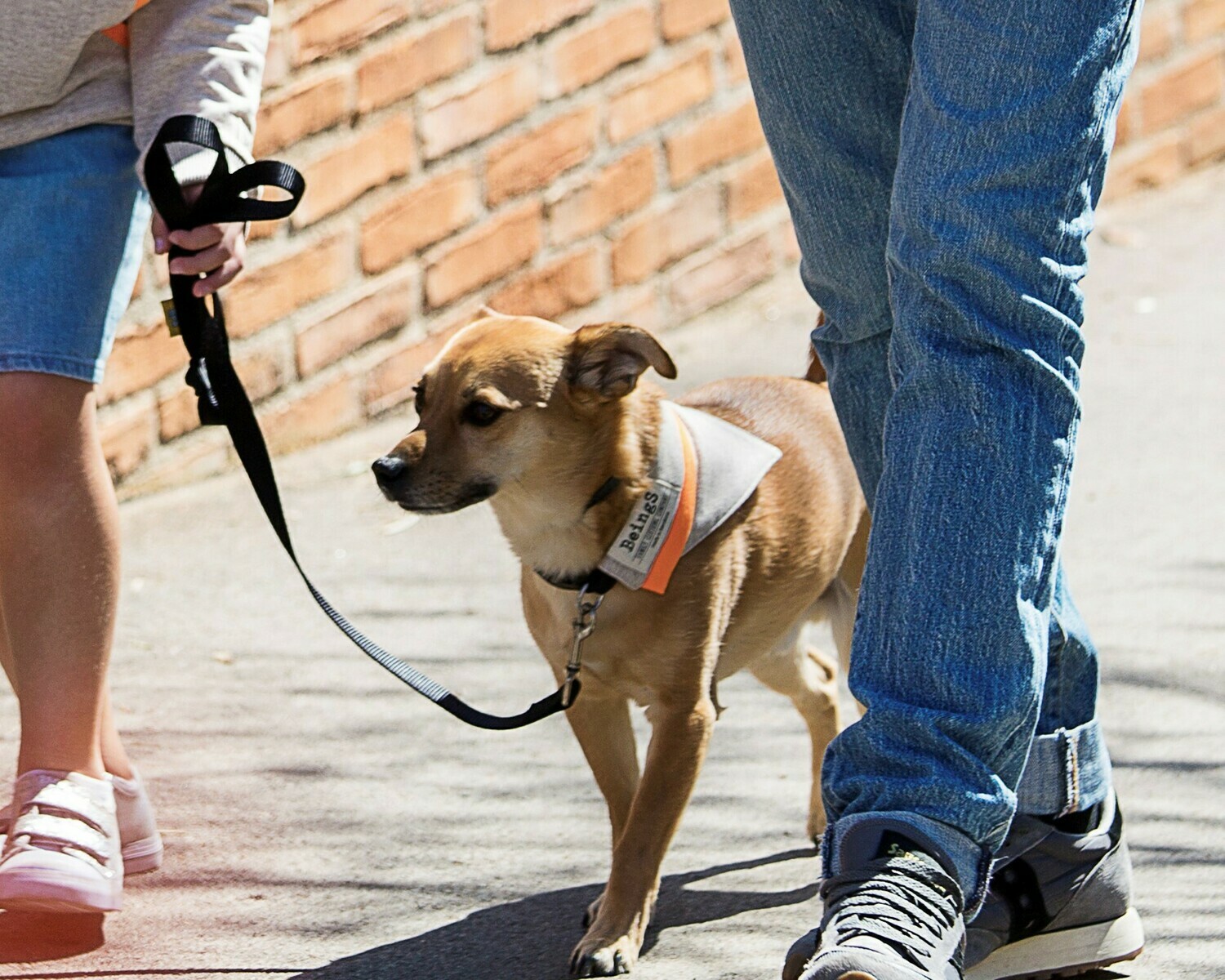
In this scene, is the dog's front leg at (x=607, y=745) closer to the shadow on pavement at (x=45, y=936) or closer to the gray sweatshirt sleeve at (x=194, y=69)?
the shadow on pavement at (x=45, y=936)

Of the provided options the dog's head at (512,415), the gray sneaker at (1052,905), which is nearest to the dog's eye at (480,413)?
the dog's head at (512,415)

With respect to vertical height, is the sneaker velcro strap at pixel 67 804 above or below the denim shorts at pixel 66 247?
below

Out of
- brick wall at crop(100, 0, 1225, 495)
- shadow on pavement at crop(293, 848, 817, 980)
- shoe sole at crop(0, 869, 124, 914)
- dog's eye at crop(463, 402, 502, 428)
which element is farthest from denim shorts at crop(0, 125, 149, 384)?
brick wall at crop(100, 0, 1225, 495)

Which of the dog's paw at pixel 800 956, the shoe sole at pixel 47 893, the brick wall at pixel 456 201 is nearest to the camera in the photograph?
the dog's paw at pixel 800 956

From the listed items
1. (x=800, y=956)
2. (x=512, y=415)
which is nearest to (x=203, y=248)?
(x=512, y=415)

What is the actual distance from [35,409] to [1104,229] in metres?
5.18

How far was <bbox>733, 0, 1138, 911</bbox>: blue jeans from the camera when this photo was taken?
1.91 metres

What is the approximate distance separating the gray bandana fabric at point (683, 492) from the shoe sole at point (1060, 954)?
0.74 m

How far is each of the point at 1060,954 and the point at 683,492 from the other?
89 centimetres

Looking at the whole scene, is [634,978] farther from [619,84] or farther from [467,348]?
[619,84]

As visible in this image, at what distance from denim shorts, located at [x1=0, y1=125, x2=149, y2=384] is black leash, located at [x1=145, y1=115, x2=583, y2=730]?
0.35ft

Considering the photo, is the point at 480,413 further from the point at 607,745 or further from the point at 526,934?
the point at 526,934

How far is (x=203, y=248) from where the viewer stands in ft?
8.48

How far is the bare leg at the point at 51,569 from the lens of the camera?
253 centimetres
